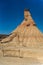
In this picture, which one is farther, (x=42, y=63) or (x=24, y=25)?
(x=24, y=25)

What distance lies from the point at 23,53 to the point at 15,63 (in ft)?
24.3

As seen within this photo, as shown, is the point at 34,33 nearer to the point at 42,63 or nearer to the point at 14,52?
the point at 14,52

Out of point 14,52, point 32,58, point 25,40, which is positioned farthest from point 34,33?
point 32,58

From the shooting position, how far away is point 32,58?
35281mm

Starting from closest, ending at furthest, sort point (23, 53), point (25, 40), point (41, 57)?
point (41, 57), point (23, 53), point (25, 40)

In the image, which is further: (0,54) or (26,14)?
(26,14)

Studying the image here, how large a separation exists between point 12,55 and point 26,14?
2170 centimetres

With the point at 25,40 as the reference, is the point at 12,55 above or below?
below

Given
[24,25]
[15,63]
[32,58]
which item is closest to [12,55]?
[32,58]

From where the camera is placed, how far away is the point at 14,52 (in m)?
40.5


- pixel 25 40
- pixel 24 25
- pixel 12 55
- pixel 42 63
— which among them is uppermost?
pixel 24 25

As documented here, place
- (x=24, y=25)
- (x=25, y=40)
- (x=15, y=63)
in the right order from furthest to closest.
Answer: (x=24, y=25) < (x=25, y=40) < (x=15, y=63)

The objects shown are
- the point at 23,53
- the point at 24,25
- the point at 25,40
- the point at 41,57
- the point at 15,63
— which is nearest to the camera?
the point at 15,63

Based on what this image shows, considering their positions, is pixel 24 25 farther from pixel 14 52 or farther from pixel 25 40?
pixel 14 52
